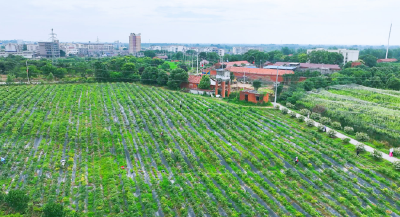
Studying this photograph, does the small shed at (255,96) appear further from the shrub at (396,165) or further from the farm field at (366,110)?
the shrub at (396,165)

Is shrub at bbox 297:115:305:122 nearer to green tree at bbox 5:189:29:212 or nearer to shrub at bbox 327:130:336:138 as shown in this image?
shrub at bbox 327:130:336:138

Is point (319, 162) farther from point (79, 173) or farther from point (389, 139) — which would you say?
point (79, 173)

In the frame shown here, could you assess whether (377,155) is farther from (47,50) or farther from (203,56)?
(47,50)

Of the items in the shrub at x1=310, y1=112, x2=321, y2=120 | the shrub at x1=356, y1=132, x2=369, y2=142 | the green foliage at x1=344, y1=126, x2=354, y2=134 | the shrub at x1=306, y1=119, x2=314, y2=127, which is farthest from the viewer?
the shrub at x1=310, y1=112, x2=321, y2=120

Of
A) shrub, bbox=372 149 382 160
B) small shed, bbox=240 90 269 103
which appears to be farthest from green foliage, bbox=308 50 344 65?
shrub, bbox=372 149 382 160

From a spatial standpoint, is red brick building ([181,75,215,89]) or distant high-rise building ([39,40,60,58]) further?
distant high-rise building ([39,40,60,58])

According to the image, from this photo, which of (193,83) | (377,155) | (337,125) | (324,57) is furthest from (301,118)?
(324,57)

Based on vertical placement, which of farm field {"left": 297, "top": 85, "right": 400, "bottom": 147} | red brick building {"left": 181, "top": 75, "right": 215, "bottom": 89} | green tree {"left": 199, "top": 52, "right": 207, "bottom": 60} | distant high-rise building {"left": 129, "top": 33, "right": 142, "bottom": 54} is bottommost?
farm field {"left": 297, "top": 85, "right": 400, "bottom": 147}
